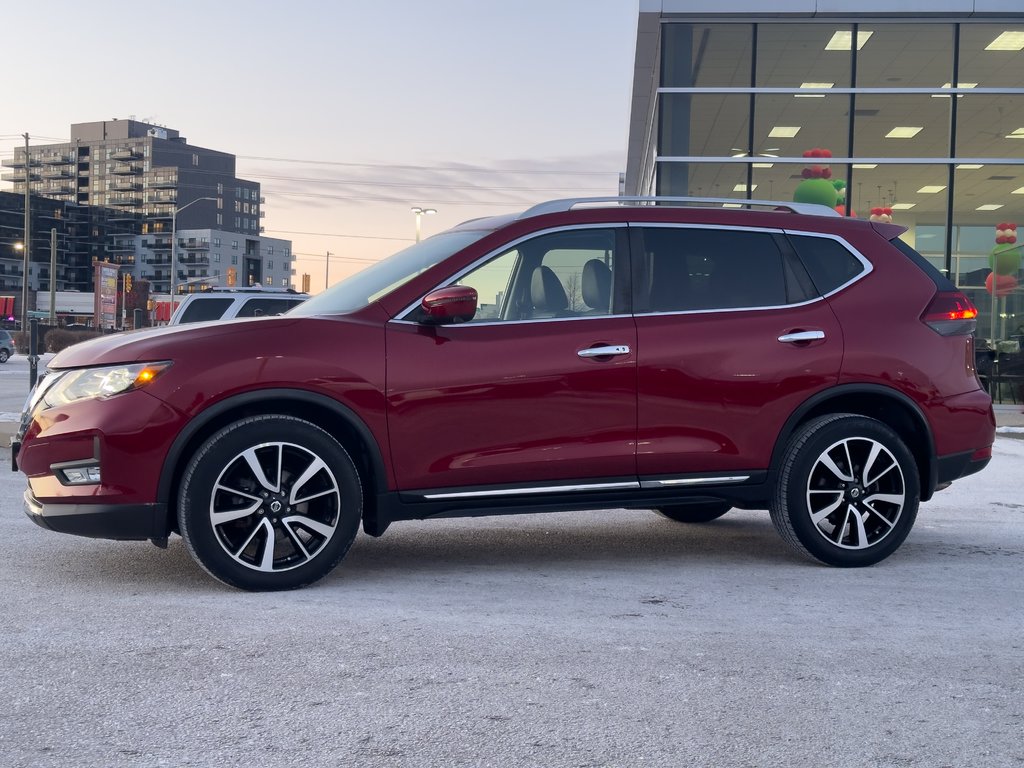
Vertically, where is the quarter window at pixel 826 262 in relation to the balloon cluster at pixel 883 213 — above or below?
below

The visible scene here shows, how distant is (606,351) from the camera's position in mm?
5445

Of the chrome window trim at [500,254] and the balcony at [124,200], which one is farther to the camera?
the balcony at [124,200]

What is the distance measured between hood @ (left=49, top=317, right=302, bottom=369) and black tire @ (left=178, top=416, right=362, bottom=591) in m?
0.41

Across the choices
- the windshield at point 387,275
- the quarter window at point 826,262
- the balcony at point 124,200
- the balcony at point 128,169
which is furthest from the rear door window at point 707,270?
the balcony at point 128,169

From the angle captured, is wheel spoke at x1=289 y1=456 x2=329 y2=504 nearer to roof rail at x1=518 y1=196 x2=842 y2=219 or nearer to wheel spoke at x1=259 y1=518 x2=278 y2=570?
wheel spoke at x1=259 y1=518 x2=278 y2=570

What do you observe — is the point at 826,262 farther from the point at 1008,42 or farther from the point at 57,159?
the point at 57,159

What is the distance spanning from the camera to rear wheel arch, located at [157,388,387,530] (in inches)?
194

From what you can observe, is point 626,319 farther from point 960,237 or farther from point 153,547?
point 960,237

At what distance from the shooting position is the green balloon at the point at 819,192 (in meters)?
19.9

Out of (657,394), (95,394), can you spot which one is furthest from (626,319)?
(95,394)

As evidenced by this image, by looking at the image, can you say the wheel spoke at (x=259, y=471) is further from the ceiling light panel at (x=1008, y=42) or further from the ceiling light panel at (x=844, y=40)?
the ceiling light panel at (x=1008, y=42)

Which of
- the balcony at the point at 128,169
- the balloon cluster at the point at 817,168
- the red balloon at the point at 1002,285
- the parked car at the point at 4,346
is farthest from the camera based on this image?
the balcony at the point at 128,169

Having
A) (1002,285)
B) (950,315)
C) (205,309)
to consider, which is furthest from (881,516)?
(1002,285)

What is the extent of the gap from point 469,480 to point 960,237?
61.0 ft
